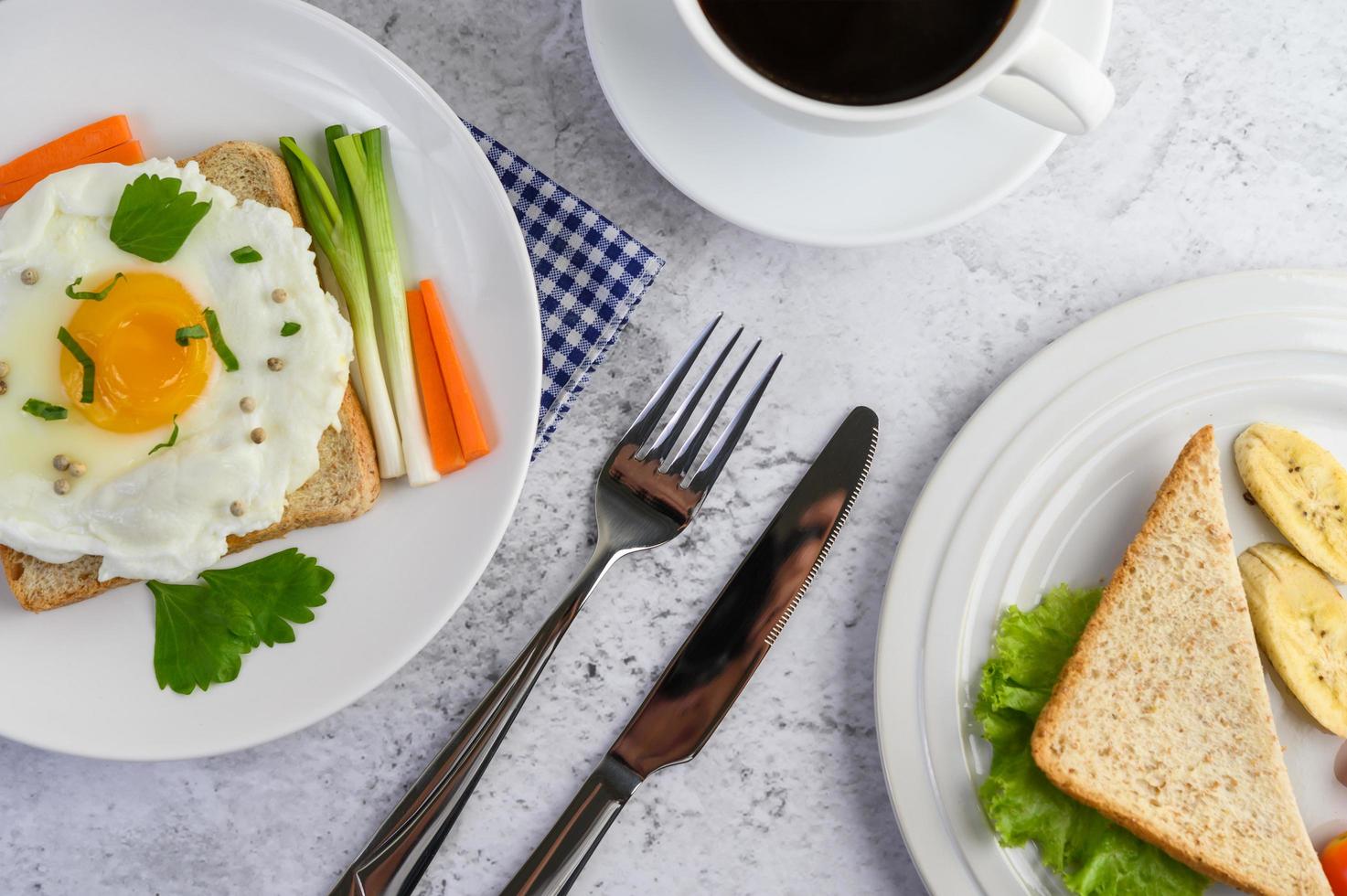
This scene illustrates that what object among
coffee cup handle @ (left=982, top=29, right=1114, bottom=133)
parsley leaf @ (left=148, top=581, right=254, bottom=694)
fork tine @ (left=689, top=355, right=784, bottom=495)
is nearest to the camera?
coffee cup handle @ (left=982, top=29, right=1114, bottom=133)

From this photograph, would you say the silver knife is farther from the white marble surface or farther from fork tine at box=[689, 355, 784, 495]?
fork tine at box=[689, 355, 784, 495]

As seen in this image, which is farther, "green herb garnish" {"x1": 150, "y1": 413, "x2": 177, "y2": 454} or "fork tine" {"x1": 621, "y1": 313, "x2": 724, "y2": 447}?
"fork tine" {"x1": 621, "y1": 313, "x2": 724, "y2": 447}

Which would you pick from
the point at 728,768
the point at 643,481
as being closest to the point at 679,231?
the point at 643,481

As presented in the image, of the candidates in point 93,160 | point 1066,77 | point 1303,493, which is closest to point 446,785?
point 93,160

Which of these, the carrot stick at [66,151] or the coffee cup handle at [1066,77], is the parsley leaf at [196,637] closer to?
the carrot stick at [66,151]

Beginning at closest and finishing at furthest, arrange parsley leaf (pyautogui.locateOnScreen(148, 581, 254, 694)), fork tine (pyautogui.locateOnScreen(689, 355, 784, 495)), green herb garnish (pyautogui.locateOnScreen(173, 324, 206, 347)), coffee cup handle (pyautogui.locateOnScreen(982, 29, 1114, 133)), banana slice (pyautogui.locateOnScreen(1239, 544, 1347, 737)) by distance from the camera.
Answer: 1. coffee cup handle (pyautogui.locateOnScreen(982, 29, 1114, 133))
2. green herb garnish (pyautogui.locateOnScreen(173, 324, 206, 347))
3. parsley leaf (pyautogui.locateOnScreen(148, 581, 254, 694))
4. banana slice (pyautogui.locateOnScreen(1239, 544, 1347, 737))
5. fork tine (pyautogui.locateOnScreen(689, 355, 784, 495))

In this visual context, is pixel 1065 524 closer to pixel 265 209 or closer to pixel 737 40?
pixel 737 40

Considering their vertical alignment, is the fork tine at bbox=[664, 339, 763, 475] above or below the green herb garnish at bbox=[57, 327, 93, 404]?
above

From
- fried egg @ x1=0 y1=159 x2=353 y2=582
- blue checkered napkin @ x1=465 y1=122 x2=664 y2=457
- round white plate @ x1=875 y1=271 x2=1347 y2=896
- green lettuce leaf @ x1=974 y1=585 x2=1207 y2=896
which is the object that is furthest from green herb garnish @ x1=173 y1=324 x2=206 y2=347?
green lettuce leaf @ x1=974 y1=585 x2=1207 y2=896
